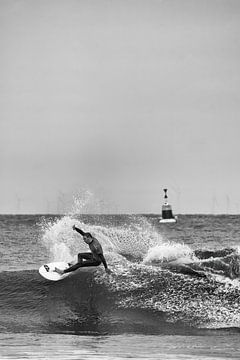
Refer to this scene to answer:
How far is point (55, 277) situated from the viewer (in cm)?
2284

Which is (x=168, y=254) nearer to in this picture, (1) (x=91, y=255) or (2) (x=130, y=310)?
(1) (x=91, y=255)

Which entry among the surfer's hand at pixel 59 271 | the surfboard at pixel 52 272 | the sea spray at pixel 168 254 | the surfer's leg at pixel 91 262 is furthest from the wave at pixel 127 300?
the sea spray at pixel 168 254

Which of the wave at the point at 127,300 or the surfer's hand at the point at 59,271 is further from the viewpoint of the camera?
the surfer's hand at the point at 59,271

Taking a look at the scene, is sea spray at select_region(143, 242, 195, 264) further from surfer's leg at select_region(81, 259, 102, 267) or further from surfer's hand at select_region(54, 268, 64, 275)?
surfer's leg at select_region(81, 259, 102, 267)

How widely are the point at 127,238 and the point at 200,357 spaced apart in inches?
771

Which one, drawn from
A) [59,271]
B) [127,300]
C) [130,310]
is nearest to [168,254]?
[59,271]

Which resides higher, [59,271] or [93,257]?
[93,257]

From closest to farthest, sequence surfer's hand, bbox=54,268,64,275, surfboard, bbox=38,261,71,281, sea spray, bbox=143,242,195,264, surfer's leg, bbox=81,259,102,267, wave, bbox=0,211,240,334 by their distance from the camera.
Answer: wave, bbox=0,211,240,334, surfer's leg, bbox=81,259,102,267, surfer's hand, bbox=54,268,64,275, surfboard, bbox=38,261,71,281, sea spray, bbox=143,242,195,264

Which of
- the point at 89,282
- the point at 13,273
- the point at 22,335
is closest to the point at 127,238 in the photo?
the point at 13,273

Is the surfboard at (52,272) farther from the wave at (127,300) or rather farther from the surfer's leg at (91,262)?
the surfer's leg at (91,262)

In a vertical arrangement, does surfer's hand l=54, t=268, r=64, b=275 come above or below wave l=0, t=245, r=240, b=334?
above

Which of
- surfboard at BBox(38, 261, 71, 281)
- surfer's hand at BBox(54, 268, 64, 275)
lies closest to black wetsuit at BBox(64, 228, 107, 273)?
surfer's hand at BBox(54, 268, 64, 275)

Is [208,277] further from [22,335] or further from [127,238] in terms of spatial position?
[127,238]

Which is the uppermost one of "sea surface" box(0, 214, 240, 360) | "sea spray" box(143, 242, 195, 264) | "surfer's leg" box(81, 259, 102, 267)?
"sea spray" box(143, 242, 195, 264)
